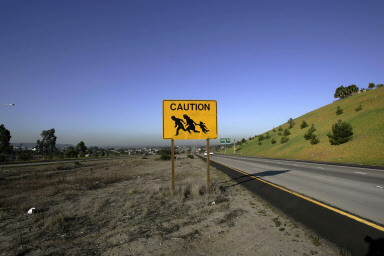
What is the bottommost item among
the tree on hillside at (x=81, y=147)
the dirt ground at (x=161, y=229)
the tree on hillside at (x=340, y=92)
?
the dirt ground at (x=161, y=229)

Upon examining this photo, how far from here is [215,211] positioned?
6.95 metres

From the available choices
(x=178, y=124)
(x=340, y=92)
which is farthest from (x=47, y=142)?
Result: (x=340, y=92)

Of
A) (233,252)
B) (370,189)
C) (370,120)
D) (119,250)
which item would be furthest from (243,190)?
(370,120)

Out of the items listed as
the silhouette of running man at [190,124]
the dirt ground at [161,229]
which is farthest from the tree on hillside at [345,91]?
the dirt ground at [161,229]

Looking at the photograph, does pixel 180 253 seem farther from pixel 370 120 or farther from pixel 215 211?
pixel 370 120

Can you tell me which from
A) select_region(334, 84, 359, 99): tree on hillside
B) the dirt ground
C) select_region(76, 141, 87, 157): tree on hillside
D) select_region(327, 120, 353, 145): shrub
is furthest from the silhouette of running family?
select_region(334, 84, 359, 99): tree on hillside

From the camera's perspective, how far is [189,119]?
417 inches

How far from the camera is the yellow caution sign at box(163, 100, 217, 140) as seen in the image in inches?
408

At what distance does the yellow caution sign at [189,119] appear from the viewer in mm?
10375

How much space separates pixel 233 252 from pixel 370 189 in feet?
28.2

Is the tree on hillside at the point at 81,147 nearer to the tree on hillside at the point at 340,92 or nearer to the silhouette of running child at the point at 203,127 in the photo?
the silhouette of running child at the point at 203,127

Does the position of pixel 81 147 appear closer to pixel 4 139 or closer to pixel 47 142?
pixel 47 142

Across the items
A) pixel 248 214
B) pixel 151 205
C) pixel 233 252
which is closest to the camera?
pixel 233 252

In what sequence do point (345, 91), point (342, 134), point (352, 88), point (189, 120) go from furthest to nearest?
point (345, 91), point (352, 88), point (342, 134), point (189, 120)
